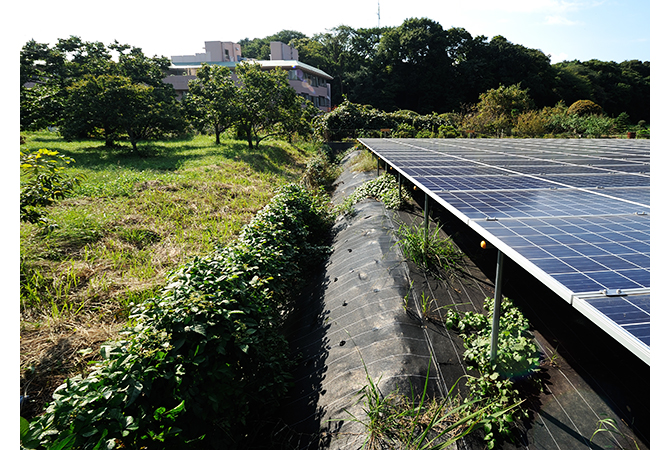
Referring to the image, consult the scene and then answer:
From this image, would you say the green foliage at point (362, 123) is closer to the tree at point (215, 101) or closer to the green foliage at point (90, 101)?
the tree at point (215, 101)

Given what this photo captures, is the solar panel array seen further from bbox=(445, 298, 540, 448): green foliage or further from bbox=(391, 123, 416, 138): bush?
bbox=(391, 123, 416, 138): bush

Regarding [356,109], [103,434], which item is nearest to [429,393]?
[103,434]

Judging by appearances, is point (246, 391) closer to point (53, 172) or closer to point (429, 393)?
point (429, 393)

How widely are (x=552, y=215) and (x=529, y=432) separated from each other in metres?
2.30

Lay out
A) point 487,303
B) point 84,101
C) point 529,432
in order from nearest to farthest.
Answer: point 529,432
point 487,303
point 84,101

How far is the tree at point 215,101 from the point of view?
2348 centimetres

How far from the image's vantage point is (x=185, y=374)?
334 centimetres

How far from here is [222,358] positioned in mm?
3799

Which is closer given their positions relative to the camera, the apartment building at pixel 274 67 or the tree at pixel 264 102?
the tree at pixel 264 102

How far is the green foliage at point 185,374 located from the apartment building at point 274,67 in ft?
151

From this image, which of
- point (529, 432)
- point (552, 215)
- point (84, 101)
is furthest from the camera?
point (84, 101)

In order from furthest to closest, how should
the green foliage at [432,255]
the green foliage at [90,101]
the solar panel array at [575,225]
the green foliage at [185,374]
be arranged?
the green foliage at [90,101] → the green foliage at [432,255] → the green foliage at [185,374] → the solar panel array at [575,225]

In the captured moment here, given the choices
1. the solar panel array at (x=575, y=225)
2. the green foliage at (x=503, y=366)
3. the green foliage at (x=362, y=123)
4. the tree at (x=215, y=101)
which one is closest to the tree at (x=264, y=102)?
the tree at (x=215, y=101)

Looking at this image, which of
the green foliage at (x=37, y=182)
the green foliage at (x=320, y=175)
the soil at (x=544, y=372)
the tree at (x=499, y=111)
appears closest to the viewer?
the soil at (x=544, y=372)
